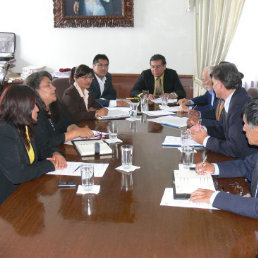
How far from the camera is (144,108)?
3574mm

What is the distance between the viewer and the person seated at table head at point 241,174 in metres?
1.46

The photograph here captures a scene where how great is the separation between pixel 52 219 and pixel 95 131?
140 cm

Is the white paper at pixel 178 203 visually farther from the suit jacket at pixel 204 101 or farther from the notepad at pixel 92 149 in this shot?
the suit jacket at pixel 204 101

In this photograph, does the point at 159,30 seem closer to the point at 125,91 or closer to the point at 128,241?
the point at 125,91

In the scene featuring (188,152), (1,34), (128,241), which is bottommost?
(128,241)

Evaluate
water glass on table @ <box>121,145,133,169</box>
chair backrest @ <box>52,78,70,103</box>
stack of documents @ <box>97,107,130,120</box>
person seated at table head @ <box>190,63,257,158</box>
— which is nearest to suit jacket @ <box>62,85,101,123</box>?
stack of documents @ <box>97,107,130,120</box>

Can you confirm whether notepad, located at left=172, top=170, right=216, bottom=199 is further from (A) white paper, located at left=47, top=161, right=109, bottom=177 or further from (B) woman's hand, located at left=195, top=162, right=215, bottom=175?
(A) white paper, located at left=47, top=161, right=109, bottom=177

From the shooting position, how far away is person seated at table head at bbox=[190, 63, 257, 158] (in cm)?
224

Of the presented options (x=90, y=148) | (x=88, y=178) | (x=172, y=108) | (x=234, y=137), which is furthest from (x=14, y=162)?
(x=172, y=108)

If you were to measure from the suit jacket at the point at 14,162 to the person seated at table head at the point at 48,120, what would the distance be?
40cm

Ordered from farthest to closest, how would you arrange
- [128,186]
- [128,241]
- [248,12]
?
[248,12] → [128,186] → [128,241]

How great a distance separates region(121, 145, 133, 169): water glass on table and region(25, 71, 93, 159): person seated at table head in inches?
23.0

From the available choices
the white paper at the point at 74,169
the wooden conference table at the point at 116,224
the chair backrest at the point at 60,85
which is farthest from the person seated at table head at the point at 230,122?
the chair backrest at the point at 60,85

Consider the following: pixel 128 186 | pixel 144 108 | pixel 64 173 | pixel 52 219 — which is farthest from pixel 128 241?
pixel 144 108
